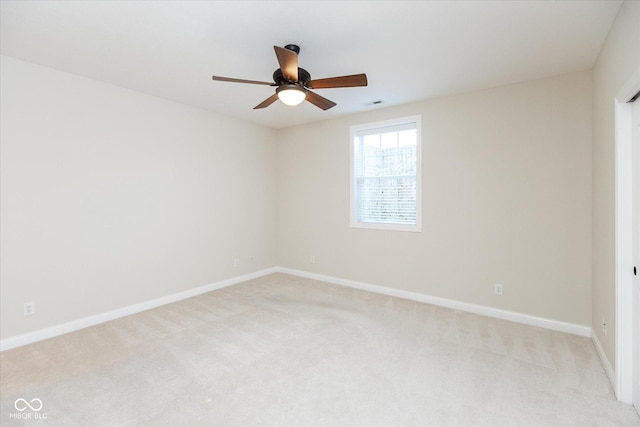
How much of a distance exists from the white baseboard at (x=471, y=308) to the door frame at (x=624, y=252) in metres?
1.11

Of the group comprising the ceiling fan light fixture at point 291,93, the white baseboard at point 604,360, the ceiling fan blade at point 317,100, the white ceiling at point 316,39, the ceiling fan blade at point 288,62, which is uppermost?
the white ceiling at point 316,39

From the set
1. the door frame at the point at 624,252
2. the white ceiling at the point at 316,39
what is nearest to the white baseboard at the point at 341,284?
the door frame at the point at 624,252

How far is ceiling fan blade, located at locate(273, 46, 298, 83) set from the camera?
1979 mm

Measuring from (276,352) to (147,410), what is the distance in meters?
1.03

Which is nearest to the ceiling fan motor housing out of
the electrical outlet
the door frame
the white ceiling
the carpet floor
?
the white ceiling

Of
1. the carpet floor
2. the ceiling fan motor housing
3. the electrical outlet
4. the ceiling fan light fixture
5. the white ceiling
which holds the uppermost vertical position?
the white ceiling

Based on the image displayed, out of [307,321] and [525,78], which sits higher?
[525,78]

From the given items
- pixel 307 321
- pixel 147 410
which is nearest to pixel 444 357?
pixel 307 321

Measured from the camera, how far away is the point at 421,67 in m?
2.92

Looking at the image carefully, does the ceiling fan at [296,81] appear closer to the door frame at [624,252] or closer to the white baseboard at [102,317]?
the door frame at [624,252]

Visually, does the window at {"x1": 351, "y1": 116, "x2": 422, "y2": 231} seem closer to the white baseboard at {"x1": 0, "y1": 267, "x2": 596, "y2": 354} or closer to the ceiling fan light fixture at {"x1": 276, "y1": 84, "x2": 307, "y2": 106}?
the white baseboard at {"x1": 0, "y1": 267, "x2": 596, "y2": 354}

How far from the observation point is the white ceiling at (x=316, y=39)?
2035mm

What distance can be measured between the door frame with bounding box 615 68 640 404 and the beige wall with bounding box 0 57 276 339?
14.5 feet

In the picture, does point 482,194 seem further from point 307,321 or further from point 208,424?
point 208,424
